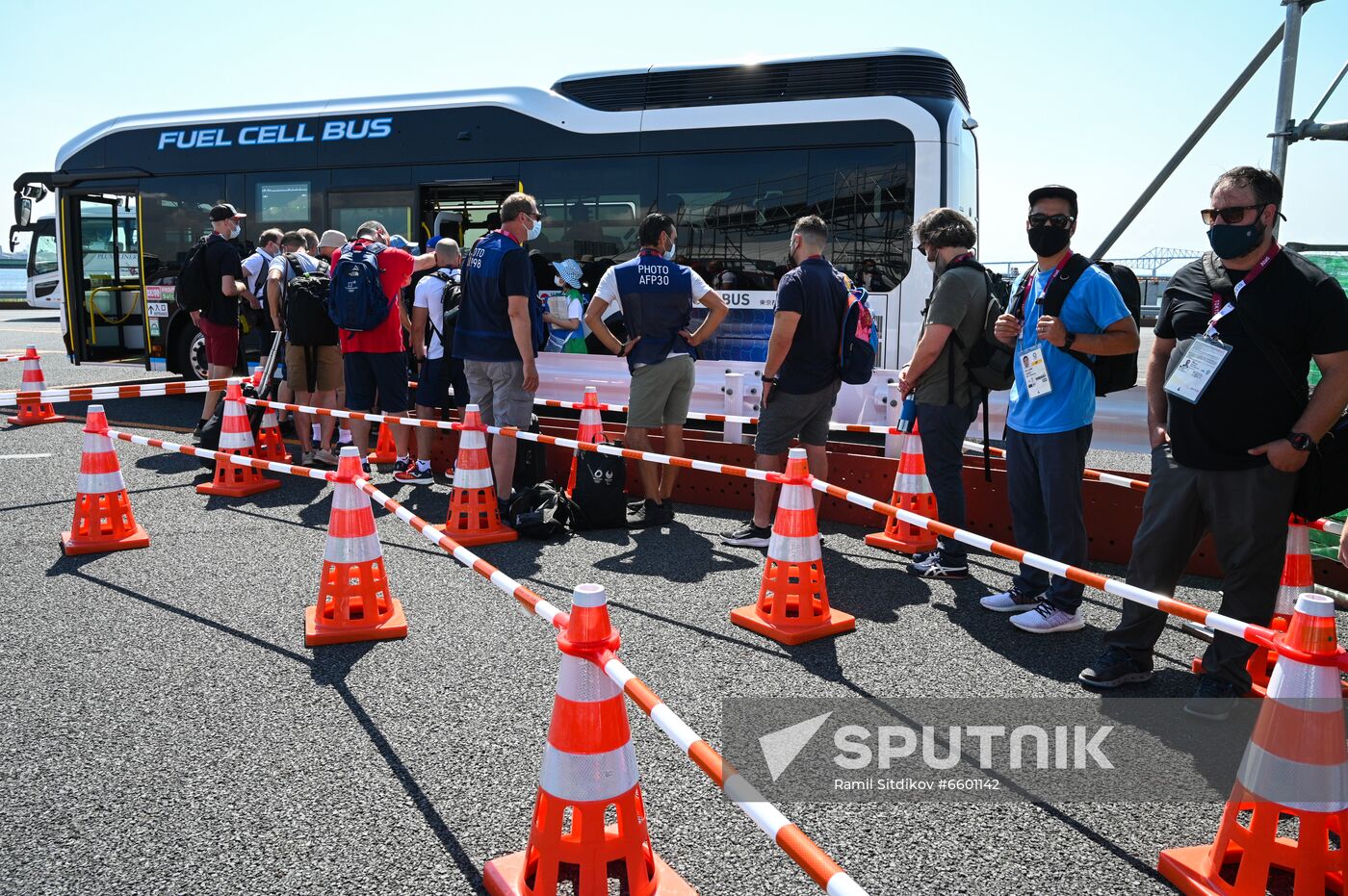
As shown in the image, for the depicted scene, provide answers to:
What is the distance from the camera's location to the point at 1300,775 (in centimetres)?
232

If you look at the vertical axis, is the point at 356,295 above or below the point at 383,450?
above

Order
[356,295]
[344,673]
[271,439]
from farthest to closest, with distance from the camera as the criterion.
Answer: [271,439] → [356,295] → [344,673]

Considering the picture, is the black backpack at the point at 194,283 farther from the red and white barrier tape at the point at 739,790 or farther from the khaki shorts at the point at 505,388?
the red and white barrier tape at the point at 739,790

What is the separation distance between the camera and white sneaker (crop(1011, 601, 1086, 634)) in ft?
14.6

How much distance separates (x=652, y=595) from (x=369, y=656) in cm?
156

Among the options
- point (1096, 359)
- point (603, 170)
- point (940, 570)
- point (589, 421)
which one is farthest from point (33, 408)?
point (1096, 359)

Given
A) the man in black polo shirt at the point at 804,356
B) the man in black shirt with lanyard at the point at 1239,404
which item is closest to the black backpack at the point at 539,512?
the man in black polo shirt at the point at 804,356

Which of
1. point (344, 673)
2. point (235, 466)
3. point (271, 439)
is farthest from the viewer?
point (271, 439)

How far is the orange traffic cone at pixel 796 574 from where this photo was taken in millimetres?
4387

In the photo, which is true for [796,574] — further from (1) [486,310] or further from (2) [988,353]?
(1) [486,310]

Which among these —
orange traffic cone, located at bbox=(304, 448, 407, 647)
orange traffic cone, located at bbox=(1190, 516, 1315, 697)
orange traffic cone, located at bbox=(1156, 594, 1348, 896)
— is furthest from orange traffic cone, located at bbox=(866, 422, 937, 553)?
orange traffic cone, located at bbox=(1156, 594, 1348, 896)

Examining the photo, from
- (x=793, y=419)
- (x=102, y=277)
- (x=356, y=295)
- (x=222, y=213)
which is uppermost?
(x=222, y=213)

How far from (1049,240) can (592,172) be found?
672 cm

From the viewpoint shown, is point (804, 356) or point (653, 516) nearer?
point (804, 356)
